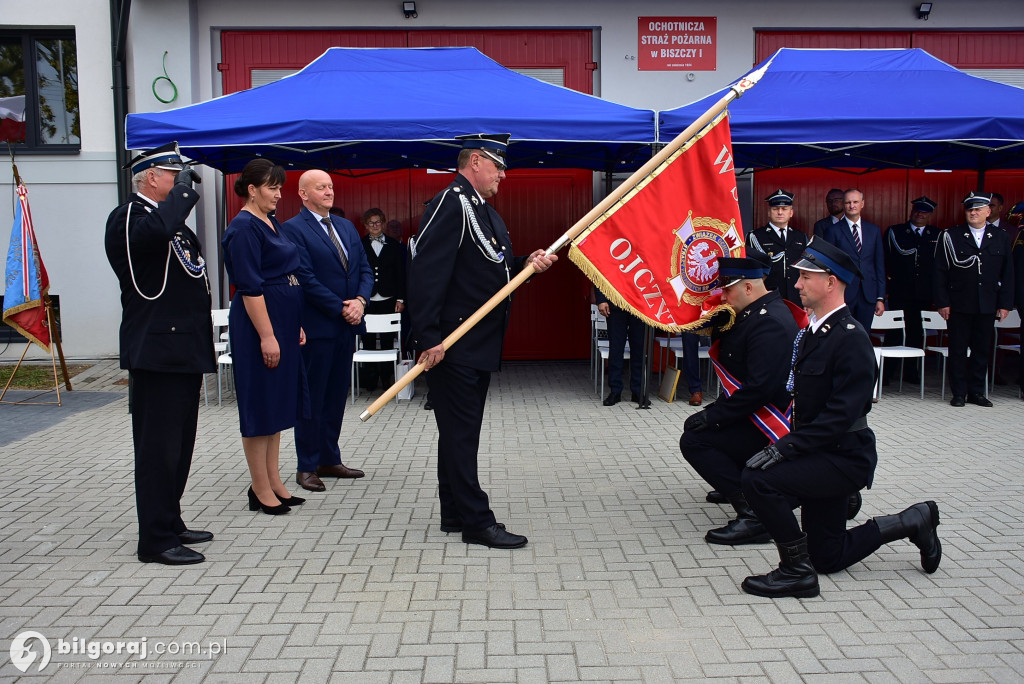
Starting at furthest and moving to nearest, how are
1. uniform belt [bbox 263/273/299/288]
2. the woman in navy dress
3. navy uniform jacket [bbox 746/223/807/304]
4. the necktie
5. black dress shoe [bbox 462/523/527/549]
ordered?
navy uniform jacket [bbox 746/223/807/304] < the necktie < uniform belt [bbox 263/273/299/288] < the woman in navy dress < black dress shoe [bbox 462/523/527/549]

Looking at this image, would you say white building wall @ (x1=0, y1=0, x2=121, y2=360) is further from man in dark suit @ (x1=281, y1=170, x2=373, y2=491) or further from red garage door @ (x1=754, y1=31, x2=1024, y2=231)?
red garage door @ (x1=754, y1=31, x2=1024, y2=231)

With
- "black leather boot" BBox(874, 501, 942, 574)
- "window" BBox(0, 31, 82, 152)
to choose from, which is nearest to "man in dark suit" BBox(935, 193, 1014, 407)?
"black leather boot" BBox(874, 501, 942, 574)

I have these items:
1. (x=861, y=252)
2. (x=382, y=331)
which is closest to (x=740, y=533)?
(x=382, y=331)

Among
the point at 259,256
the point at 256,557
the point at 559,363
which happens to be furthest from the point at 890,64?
the point at 256,557

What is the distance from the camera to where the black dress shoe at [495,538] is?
14.5 ft

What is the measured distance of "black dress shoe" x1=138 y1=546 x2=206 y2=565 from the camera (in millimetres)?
4191

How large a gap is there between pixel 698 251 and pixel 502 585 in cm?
206

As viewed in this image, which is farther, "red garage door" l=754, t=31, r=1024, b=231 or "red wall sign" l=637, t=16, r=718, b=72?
"red garage door" l=754, t=31, r=1024, b=231

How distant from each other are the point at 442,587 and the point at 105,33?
1027 cm

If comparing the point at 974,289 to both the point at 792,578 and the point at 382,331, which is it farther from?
the point at 382,331

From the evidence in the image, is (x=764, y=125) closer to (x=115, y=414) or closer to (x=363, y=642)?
(x=363, y=642)

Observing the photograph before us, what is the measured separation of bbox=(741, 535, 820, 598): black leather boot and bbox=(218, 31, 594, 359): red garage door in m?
7.46

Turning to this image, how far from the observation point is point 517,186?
37.4ft

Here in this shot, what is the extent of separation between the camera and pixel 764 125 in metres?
7.85
